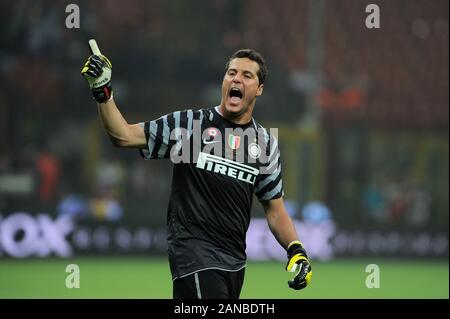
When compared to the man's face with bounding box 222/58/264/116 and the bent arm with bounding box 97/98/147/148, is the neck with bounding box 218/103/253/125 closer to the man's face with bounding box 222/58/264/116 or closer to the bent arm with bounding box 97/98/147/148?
the man's face with bounding box 222/58/264/116

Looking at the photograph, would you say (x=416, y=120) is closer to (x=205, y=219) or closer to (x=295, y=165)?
(x=295, y=165)

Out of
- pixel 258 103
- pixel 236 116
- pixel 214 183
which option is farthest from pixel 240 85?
pixel 258 103

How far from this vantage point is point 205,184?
6.15 metres

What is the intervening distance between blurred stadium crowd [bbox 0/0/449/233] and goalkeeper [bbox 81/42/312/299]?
407 inches

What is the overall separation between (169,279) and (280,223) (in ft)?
24.1

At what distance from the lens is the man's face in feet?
20.5

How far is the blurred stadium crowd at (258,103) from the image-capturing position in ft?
56.6

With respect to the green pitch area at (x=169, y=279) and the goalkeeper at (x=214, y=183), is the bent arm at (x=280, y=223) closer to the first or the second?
the goalkeeper at (x=214, y=183)

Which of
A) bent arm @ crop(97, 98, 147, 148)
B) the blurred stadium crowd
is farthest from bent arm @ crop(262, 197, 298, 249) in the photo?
the blurred stadium crowd

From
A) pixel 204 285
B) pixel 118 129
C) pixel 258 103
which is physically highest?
pixel 258 103

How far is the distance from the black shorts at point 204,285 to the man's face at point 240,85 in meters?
1.06

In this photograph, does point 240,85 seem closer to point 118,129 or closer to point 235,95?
point 235,95

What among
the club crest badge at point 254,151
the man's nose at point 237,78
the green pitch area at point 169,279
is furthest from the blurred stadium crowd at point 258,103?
the man's nose at point 237,78
